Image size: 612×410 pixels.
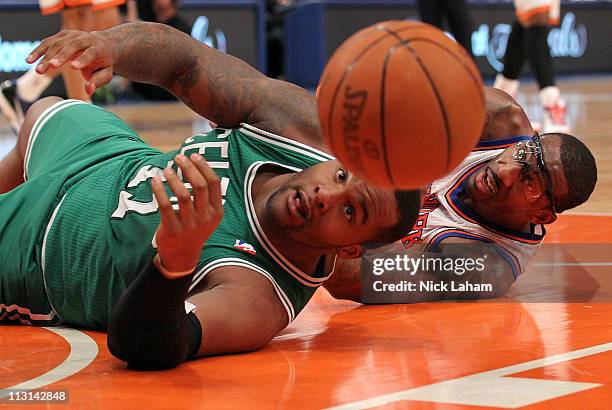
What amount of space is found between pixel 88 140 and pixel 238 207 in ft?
2.74

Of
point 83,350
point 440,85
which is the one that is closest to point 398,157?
point 440,85

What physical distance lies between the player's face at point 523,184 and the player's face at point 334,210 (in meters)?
1.12

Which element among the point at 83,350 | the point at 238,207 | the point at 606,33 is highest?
the point at 238,207

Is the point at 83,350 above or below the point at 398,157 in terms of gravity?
below

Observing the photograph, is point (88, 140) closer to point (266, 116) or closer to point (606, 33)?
point (266, 116)

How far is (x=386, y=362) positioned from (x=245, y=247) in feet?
1.80

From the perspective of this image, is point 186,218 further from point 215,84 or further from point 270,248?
point 215,84

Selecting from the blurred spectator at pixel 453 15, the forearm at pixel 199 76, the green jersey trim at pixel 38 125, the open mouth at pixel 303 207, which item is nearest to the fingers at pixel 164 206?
the open mouth at pixel 303 207

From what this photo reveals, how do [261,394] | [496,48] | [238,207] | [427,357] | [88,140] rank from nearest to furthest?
[261,394] < [427,357] < [238,207] < [88,140] < [496,48]

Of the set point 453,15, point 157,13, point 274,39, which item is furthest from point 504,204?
point 274,39

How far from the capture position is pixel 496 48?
56.5 ft

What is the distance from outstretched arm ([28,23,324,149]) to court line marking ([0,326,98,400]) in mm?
814

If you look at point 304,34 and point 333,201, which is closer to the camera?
point 333,201

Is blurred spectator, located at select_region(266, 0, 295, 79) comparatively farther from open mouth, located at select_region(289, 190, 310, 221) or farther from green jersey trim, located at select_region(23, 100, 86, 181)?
open mouth, located at select_region(289, 190, 310, 221)
